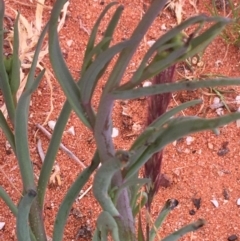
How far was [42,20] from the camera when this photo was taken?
1.32 metres

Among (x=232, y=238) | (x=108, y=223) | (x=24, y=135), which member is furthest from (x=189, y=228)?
(x=232, y=238)

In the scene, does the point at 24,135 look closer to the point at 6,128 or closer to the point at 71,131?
the point at 6,128

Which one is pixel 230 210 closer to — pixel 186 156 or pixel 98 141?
pixel 186 156

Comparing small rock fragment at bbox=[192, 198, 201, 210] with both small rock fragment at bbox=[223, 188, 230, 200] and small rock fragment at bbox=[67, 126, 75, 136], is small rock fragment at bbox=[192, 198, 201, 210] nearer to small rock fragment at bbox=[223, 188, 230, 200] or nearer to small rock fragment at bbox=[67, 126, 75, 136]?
small rock fragment at bbox=[223, 188, 230, 200]

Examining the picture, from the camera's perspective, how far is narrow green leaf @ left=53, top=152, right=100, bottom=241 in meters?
0.55

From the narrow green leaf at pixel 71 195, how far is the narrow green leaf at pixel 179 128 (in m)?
0.07

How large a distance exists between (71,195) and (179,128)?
198 millimetres

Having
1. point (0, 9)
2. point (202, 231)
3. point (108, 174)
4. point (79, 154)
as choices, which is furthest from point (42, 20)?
point (108, 174)

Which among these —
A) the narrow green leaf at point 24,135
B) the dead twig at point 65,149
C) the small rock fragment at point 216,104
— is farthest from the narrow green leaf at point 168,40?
the small rock fragment at point 216,104

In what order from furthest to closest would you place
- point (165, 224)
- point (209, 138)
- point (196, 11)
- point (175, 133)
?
1. point (196, 11)
2. point (209, 138)
3. point (165, 224)
4. point (175, 133)

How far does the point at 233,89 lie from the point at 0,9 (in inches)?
34.6

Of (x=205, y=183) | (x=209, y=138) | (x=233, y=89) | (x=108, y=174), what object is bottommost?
(x=108, y=174)

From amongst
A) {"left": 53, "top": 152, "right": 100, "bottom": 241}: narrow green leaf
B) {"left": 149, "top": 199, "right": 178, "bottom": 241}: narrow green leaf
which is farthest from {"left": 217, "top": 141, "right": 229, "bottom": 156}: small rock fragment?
{"left": 53, "top": 152, "right": 100, "bottom": 241}: narrow green leaf

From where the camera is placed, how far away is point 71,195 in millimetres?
582
